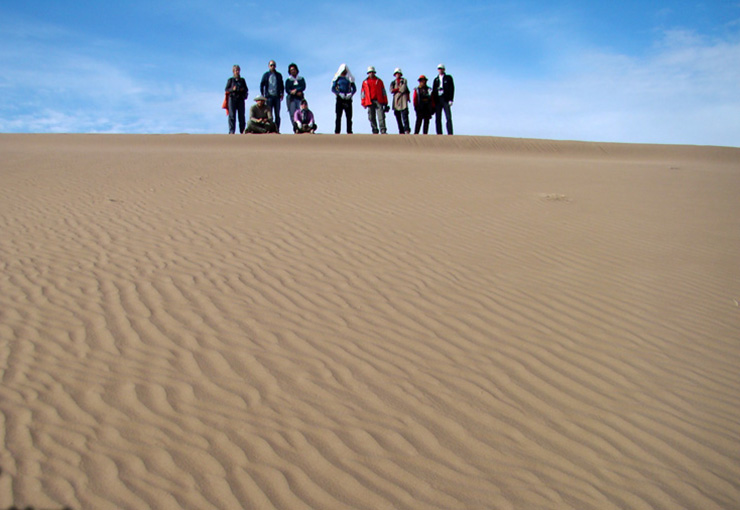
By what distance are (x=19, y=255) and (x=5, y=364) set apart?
294 cm

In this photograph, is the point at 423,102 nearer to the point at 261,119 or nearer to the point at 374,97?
the point at 374,97

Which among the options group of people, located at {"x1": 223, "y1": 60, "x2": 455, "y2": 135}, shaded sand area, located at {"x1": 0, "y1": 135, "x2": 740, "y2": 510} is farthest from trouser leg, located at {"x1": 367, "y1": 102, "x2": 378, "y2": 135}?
shaded sand area, located at {"x1": 0, "y1": 135, "x2": 740, "y2": 510}

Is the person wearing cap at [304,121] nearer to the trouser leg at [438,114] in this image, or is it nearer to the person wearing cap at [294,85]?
the person wearing cap at [294,85]

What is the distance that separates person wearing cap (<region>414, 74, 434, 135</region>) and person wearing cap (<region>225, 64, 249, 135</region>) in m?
4.82

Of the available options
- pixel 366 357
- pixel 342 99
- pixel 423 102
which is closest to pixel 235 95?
pixel 342 99

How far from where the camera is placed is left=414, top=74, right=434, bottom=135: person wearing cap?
635 inches

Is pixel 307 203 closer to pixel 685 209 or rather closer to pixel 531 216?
pixel 531 216

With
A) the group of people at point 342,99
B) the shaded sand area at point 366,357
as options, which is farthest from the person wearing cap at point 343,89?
the shaded sand area at point 366,357

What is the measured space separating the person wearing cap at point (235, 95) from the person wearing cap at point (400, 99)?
417 cm

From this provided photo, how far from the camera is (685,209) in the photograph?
981 centimetres

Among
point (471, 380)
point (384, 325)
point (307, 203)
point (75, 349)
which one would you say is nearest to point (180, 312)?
point (75, 349)

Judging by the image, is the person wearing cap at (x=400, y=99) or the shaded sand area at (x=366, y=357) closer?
the shaded sand area at (x=366, y=357)

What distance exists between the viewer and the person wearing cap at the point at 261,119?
16625mm

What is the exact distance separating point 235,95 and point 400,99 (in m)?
4.69
